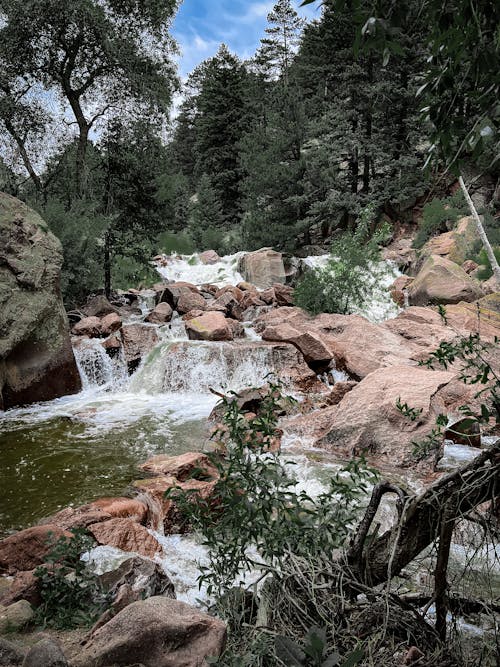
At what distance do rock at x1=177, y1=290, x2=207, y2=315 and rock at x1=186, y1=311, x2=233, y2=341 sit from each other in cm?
228

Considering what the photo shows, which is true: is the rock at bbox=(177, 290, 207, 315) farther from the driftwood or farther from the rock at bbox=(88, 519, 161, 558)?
the driftwood

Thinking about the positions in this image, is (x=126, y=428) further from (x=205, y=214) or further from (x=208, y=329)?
(x=205, y=214)

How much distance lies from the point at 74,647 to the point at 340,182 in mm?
21037

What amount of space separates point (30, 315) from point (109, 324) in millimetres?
2805

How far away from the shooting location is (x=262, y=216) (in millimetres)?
21250

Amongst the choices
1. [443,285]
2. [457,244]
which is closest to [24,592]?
[443,285]

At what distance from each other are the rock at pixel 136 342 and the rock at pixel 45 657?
826 cm

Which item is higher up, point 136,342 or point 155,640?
point 136,342

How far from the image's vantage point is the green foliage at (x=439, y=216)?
18.4m

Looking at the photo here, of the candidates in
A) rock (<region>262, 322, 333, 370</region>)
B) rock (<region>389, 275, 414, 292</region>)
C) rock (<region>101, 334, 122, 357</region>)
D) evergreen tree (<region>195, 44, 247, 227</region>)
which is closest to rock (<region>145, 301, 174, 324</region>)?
rock (<region>101, 334, 122, 357</region>)

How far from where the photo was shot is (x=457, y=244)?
15750 mm

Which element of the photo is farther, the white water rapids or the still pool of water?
the still pool of water

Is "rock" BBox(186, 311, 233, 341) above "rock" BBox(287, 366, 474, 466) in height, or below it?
above

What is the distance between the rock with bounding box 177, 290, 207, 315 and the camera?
513 inches
